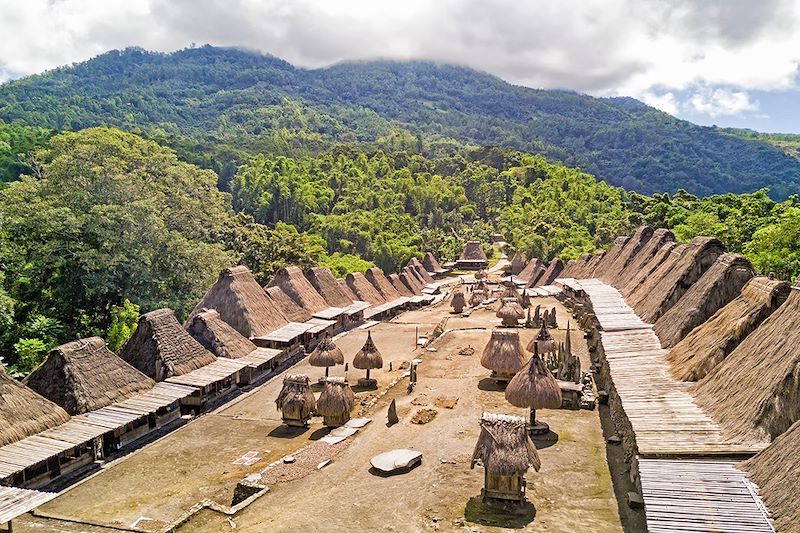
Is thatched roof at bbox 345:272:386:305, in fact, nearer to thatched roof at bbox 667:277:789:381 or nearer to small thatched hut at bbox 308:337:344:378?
small thatched hut at bbox 308:337:344:378

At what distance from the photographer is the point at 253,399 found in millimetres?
23375

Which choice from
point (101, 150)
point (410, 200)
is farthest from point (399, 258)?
point (101, 150)

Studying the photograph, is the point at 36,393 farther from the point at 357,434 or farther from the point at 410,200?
the point at 410,200

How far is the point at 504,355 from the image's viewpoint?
22.2m

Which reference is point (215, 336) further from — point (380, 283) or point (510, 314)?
point (380, 283)

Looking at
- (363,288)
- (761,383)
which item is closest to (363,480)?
(761,383)

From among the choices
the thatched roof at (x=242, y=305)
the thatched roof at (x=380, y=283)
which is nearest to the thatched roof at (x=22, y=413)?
the thatched roof at (x=242, y=305)

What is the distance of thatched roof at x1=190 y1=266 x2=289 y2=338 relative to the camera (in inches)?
1084

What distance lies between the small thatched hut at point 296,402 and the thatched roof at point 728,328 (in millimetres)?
12054

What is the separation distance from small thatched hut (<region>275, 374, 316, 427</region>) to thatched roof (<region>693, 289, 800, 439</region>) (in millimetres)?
12526

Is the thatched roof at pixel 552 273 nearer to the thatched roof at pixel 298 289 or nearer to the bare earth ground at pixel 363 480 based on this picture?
the thatched roof at pixel 298 289

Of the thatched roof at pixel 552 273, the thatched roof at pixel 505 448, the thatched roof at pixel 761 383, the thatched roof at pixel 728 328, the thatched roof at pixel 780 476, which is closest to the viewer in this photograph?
the thatched roof at pixel 780 476

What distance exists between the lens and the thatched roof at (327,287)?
36.7 m

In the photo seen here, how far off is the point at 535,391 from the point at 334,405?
7018mm
